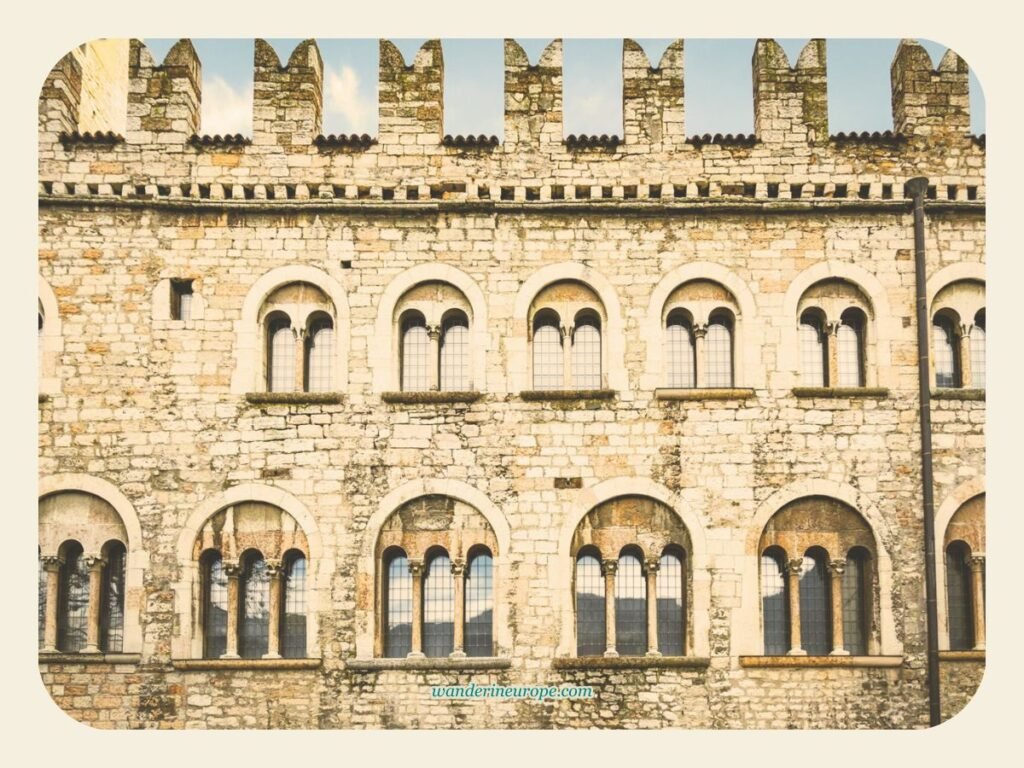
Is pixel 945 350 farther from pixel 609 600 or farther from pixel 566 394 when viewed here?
pixel 609 600

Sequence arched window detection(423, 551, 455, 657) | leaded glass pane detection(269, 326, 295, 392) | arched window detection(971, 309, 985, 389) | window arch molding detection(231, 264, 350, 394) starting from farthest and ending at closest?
1. leaded glass pane detection(269, 326, 295, 392)
2. window arch molding detection(231, 264, 350, 394)
3. arched window detection(971, 309, 985, 389)
4. arched window detection(423, 551, 455, 657)

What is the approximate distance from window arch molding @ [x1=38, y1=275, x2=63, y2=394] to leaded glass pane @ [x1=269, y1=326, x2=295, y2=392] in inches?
100

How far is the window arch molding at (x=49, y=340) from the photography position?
46.2ft

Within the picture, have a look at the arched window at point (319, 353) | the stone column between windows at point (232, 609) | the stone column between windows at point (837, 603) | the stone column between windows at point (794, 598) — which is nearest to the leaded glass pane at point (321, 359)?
the arched window at point (319, 353)

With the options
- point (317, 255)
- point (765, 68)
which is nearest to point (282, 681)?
point (317, 255)

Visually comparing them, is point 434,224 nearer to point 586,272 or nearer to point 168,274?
point 586,272

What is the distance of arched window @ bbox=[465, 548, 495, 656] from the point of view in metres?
13.7

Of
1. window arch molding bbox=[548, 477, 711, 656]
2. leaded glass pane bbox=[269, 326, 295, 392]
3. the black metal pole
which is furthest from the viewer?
→ leaded glass pane bbox=[269, 326, 295, 392]

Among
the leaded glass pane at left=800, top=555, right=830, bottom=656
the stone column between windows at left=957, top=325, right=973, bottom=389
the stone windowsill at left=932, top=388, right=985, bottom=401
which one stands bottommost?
the leaded glass pane at left=800, top=555, right=830, bottom=656

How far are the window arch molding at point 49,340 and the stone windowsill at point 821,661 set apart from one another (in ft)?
29.2

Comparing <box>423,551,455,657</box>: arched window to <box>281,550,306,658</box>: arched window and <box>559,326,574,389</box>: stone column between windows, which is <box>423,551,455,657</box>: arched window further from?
<box>559,326,574,389</box>: stone column between windows

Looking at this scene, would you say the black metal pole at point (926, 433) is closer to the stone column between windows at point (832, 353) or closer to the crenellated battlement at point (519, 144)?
the crenellated battlement at point (519, 144)

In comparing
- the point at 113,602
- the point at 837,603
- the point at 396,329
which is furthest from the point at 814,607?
the point at 113,602

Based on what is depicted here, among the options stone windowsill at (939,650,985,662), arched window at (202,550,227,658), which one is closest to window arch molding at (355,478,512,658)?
arched window at (202,550,227,658)
